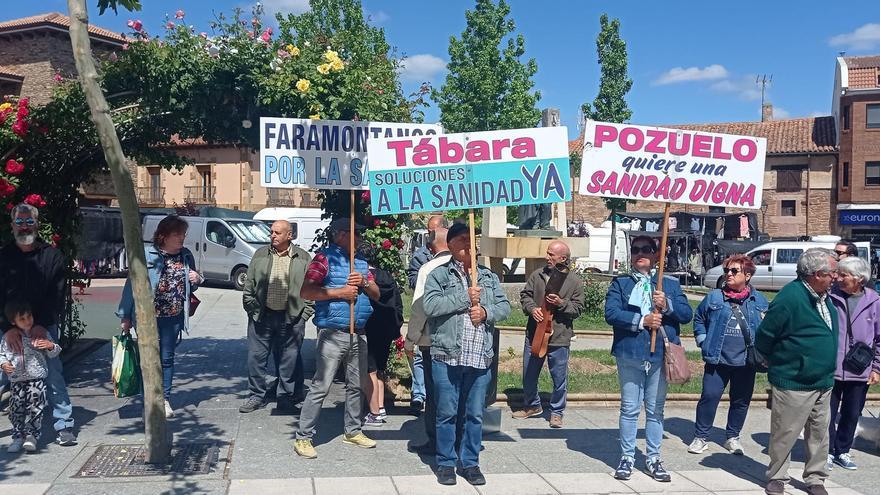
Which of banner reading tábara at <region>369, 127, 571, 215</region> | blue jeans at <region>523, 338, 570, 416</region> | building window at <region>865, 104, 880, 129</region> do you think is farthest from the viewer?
building window at <region>865, 104, 880, 129</region>

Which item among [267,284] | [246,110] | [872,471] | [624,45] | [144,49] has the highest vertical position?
[624,45]

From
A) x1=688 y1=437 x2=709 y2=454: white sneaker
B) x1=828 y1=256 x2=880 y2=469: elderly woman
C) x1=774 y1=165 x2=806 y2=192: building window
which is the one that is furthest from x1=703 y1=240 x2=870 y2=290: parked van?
x1=774 y1=165 x2=806 y2=192: building window

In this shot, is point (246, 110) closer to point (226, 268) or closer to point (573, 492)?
point (573, 492)

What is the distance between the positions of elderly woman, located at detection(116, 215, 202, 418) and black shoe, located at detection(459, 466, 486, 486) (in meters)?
2.88

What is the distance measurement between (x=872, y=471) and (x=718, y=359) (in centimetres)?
147

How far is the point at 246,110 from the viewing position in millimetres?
7508

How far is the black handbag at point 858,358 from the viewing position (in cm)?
612

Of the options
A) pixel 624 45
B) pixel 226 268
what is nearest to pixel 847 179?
pixel 624 45

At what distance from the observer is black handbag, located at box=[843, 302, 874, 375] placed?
6117 millimetres

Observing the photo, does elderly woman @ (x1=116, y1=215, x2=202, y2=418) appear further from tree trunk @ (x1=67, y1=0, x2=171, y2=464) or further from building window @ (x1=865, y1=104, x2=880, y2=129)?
building window @ (x1=865, y1=104, x2=880, y2=129)

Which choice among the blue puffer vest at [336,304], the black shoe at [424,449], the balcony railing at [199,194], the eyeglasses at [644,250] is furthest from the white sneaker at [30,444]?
the balcony railing at [199,194]

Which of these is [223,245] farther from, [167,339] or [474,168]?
[474,168]

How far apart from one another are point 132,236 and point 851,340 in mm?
5567

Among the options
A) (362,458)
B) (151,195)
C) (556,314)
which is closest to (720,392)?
(556,314)
